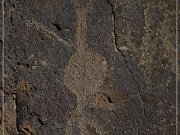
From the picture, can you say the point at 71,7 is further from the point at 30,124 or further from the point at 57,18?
the point at 30,124

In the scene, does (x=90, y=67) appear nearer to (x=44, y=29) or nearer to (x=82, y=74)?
(x=82, y=74)

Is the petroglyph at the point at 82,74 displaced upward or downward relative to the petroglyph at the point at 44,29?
downward

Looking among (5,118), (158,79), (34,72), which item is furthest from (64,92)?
(158,79)

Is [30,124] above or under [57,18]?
under

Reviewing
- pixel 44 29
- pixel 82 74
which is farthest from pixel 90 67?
pixel 44 29

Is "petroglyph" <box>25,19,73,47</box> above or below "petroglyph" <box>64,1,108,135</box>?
above
